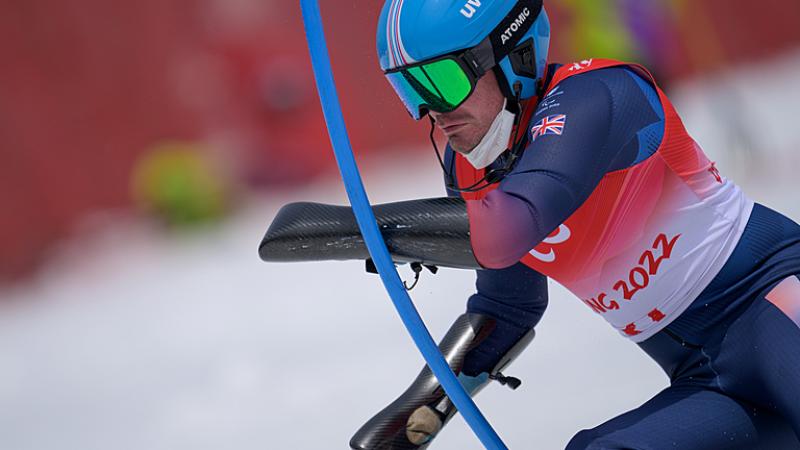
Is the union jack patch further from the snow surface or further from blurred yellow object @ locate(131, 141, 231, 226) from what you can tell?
blurred yellow object @ locate(131, 141, 231, 226)

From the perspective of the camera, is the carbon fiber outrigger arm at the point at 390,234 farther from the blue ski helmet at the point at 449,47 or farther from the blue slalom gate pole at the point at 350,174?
the blue ski helmet at the point at 449,47

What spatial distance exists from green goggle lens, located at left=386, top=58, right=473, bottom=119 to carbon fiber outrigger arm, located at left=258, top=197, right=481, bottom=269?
0.20 m

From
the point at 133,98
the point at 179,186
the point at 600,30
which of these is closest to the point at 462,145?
the point at 179,186

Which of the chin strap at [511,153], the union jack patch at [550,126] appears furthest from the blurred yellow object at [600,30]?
the union jack patch at [550,126]

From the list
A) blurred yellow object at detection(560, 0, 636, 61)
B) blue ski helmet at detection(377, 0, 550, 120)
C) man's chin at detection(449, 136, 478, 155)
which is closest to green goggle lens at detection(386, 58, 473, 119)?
blue ski helmet at detection(377, 0, 550, 120)

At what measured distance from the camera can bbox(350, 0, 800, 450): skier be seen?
76.4 inches

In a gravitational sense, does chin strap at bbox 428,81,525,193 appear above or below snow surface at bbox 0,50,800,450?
below

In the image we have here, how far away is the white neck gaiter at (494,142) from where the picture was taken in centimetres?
218

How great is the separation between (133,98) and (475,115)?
3.47 m

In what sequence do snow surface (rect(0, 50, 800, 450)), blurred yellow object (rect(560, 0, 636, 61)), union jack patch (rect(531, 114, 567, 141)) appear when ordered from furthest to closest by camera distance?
blurred yellow object (rect(560, 0, 636, 61)), snow surface (rect(0, 50, 800, 450)), union jack patch (rect(531, 114, 567, 141))

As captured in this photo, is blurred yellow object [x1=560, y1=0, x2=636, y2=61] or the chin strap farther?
blurred yellow object [x1=560, y1=0, x2=636, y2=61]

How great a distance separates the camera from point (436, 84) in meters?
2.06

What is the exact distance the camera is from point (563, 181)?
189 centimetres

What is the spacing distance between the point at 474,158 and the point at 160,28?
3.47 meters
